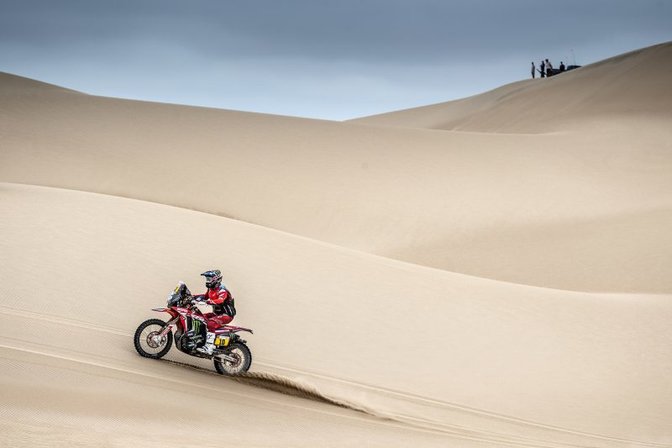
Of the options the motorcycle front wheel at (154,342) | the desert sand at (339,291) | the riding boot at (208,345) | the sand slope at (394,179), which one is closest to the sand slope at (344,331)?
the desert sand at (339,291)

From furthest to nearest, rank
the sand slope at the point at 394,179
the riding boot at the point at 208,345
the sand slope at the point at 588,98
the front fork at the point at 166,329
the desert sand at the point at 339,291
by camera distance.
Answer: the sand slope at the point at 588,98 < the sand slope at the point at 394,179 < the front fork at the point at 166,329 < the riding boot at the point at 208,345 < the desert sand at the point at 339,291

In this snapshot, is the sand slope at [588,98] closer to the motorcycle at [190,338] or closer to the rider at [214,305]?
the motorcycle at [190,338]

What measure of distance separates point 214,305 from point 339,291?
193 inches

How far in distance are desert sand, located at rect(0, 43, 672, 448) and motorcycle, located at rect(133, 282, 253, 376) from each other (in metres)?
0.19

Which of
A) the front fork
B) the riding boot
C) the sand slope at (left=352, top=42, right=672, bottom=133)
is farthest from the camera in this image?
the sand slope at (left=352, top=42, right=672, bottom=133)

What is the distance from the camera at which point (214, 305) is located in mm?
9938

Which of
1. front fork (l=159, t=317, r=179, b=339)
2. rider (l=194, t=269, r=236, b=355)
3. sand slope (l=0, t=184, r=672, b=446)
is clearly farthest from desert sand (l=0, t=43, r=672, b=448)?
rider (l=194, t=269, r=236, b=355)

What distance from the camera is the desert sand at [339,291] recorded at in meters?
9.18

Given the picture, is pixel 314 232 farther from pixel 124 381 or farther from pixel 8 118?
pixel 124 381

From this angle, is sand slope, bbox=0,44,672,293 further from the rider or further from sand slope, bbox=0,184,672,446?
the rider

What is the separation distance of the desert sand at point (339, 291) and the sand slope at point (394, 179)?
0.39ft

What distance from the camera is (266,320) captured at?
12836 mm

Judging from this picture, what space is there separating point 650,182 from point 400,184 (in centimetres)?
906

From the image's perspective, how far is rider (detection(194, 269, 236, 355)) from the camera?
9.84 m
